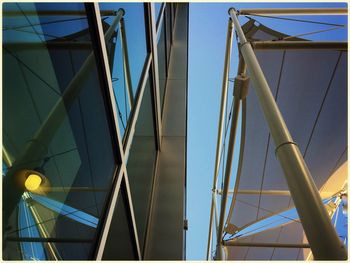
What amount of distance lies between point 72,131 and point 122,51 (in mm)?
1532

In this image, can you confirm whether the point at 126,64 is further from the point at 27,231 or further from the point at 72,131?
the point at 27,231

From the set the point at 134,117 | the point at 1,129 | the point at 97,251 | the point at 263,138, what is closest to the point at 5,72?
the point at 1,129

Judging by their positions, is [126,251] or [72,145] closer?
[72,145]

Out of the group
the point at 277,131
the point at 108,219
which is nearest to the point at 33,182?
the point at 108,219

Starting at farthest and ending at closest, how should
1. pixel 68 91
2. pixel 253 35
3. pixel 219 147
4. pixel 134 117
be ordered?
pixel 219 147 → pixel 253 35 → pixel 134 117 → pixel 68 91

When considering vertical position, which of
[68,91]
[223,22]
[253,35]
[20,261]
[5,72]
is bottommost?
[20,261]

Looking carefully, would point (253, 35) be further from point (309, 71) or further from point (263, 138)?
point (263, 138)

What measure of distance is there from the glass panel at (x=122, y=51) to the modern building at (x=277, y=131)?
136 centimetres

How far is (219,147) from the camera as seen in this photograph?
734cm

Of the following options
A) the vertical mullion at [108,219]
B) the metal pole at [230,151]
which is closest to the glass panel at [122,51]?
the vertical mullion at [108,219]

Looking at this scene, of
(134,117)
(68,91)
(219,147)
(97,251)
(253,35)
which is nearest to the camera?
(68,91)

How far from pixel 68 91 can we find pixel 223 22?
251 inches

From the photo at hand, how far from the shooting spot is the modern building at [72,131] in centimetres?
135

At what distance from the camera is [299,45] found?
479cm
